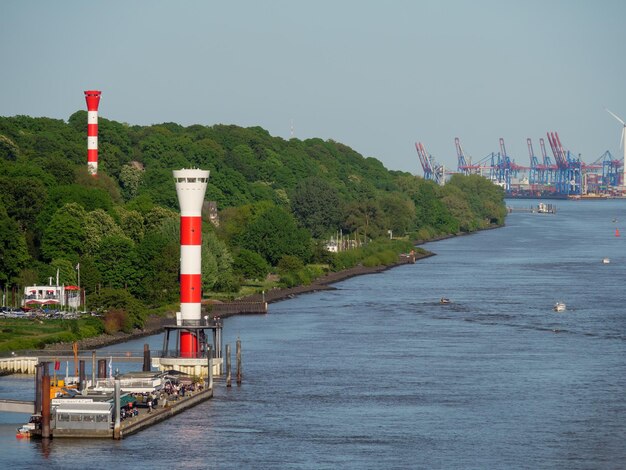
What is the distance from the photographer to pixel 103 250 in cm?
8406

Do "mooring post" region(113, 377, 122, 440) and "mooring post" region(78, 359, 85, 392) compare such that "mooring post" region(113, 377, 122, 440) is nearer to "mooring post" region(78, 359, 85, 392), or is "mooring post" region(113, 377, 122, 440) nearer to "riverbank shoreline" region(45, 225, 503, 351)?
"mooring post" region(78, 359, 85, 392)

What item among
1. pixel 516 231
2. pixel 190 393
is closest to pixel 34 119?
pixel 516 231

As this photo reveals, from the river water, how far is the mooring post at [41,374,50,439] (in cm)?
60

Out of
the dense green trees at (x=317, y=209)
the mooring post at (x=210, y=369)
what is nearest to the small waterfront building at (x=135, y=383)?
the mooring post at (x=210, y=369)

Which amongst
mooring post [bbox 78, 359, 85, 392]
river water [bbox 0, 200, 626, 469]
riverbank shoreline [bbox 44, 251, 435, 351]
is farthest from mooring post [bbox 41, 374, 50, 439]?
riverbank shoreline [bbox 44, 251, 435, 351]

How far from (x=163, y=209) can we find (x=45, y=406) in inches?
1942

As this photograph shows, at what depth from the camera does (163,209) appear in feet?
322

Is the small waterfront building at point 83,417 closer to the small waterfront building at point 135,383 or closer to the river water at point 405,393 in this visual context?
the river water at point 405,393

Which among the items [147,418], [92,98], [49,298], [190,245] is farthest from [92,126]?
[147,418]

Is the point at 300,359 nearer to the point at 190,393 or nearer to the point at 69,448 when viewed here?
the point at 190,393

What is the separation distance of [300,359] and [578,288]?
128ft

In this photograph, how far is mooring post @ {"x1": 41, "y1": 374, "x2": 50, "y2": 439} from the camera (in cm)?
4894

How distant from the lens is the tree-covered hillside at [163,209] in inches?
3265

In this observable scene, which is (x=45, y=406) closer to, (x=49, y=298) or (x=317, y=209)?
(x=49, y=298)
